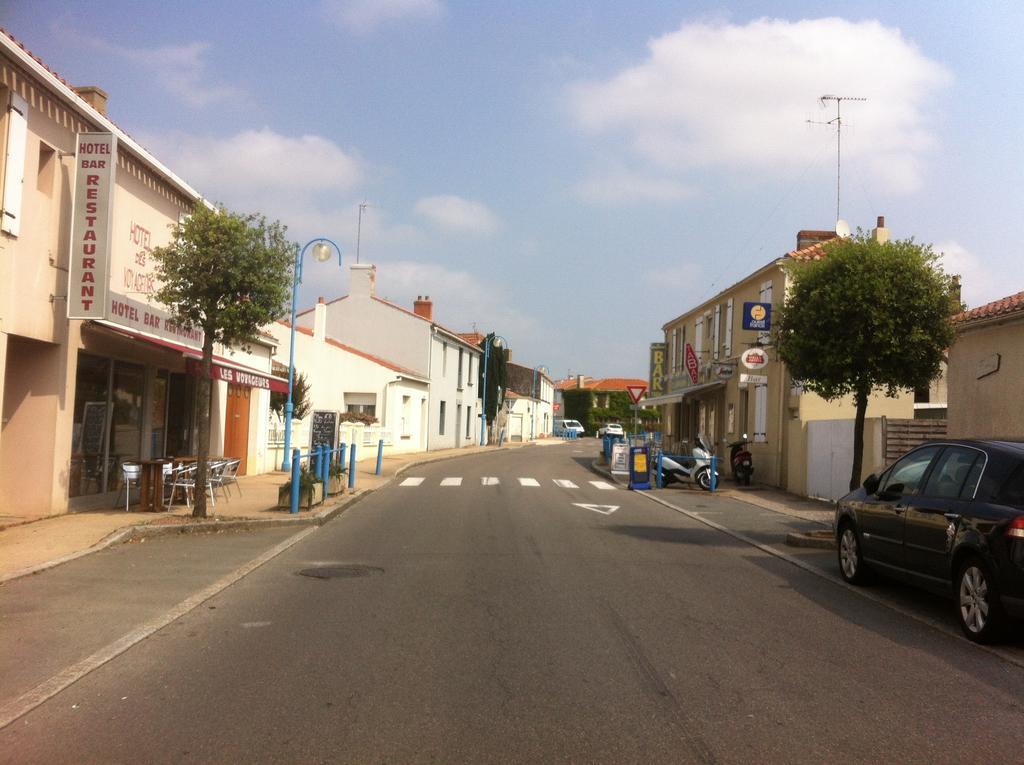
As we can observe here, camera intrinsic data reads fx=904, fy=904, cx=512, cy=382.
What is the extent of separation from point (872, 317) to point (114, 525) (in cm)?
1062

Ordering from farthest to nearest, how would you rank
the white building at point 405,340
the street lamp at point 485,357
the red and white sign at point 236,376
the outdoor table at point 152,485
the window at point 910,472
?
the street lamp at point 485,357, the white building at point 405,340, the red and white sign at point 236,376, the outdoor table at point 152,485, the window at point 910,472

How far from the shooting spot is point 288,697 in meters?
5.20

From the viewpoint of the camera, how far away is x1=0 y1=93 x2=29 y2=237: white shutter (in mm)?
10906

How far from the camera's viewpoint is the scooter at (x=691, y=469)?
77.2 feet

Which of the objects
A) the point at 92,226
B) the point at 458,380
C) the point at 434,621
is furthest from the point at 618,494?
the point at 458,380

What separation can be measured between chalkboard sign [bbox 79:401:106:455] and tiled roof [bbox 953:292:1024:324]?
528 inches

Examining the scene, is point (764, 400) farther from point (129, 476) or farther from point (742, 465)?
point (129, 476)

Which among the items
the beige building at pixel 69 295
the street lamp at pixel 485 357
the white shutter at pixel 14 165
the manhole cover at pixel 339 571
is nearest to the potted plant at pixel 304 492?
the beige building at pixel 69 295

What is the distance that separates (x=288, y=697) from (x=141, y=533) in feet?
24.1

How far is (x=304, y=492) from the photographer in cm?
1480

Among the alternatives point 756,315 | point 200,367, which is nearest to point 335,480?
point 200,367

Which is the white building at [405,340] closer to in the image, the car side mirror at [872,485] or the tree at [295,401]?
the tree at [295,401]

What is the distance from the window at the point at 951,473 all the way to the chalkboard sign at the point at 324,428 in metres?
13.9

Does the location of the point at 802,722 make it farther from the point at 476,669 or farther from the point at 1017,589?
the point at 1017,589
